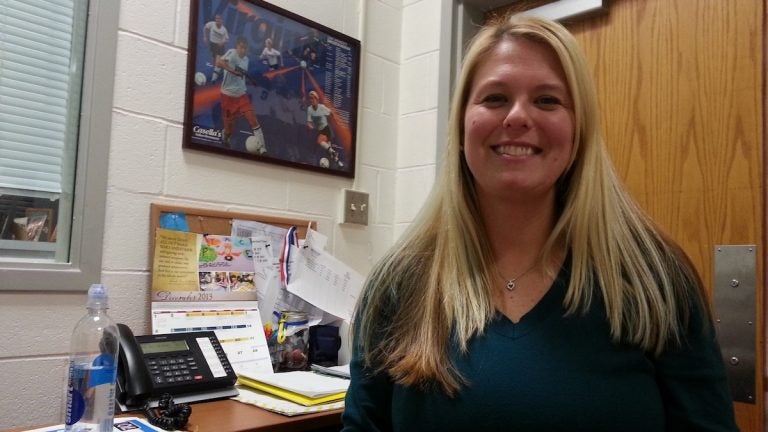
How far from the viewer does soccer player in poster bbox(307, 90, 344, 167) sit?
6.14ft

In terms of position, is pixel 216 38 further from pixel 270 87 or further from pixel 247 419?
pixel 247 419

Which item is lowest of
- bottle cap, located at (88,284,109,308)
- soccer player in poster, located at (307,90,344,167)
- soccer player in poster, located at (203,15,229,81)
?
bottle cap, located at (88,284,109,308)

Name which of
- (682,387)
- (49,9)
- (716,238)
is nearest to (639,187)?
(716,238)

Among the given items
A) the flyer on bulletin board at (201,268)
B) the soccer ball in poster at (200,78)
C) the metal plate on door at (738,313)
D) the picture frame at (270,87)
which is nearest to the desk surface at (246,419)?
the flyer on bulletin board at (201,268)

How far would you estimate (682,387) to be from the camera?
90cm

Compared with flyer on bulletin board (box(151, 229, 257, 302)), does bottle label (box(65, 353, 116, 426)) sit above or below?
below

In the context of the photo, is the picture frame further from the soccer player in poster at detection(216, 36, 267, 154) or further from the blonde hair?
the blonde hair

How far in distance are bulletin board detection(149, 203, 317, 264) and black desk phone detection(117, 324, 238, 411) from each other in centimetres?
27

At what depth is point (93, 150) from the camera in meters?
1.40

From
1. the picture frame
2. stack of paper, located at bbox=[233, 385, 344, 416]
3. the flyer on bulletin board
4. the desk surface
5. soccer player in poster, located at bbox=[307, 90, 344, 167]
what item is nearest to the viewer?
the desk surface

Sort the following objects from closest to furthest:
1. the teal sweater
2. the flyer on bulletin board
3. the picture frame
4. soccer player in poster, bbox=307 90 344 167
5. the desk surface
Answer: the teal sweater
the desk surface
the flyer on bulletin board
the picture frame
soccer player in poster, bbox=307 90 344 167

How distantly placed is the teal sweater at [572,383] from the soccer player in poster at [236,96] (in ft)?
3.25

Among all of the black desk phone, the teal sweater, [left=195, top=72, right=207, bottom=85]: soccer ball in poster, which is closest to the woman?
the teal sweater

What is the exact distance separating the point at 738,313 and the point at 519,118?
86 centimetres
